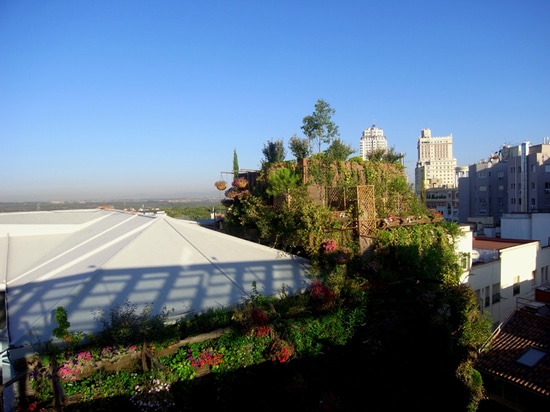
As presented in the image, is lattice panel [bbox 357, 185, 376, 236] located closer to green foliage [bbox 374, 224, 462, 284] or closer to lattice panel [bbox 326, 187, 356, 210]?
green foliage [bbox 374, 224, 462, 284]

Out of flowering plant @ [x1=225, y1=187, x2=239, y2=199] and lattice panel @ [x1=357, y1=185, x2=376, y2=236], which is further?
flowering plant @ [x1=225, y1=187, x2=239, y2=199]

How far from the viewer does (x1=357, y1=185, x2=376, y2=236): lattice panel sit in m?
10.2

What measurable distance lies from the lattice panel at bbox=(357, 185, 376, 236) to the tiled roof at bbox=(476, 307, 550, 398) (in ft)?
14.9

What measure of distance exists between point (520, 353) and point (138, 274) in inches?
385

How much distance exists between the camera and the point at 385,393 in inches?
305

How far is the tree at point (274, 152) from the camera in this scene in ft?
45.5

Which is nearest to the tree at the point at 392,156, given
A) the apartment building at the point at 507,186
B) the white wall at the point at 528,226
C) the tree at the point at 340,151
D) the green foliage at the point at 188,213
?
the tree at the point at 340,151

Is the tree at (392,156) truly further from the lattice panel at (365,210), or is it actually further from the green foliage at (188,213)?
the green foliage at (188,213)

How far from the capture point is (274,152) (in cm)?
1411

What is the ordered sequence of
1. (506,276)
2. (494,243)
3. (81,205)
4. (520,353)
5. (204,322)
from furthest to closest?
(81,205) < (494,243) < (506,276) < (520,353) < (204,322)

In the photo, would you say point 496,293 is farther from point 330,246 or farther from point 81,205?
point 81,205

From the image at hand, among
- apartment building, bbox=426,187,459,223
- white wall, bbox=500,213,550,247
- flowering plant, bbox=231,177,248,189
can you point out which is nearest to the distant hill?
flowering plant, bbox=231,177,248,189

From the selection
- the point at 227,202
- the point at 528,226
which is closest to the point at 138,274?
the point at 227,202

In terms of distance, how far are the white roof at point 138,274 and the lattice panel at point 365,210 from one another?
201 cm
